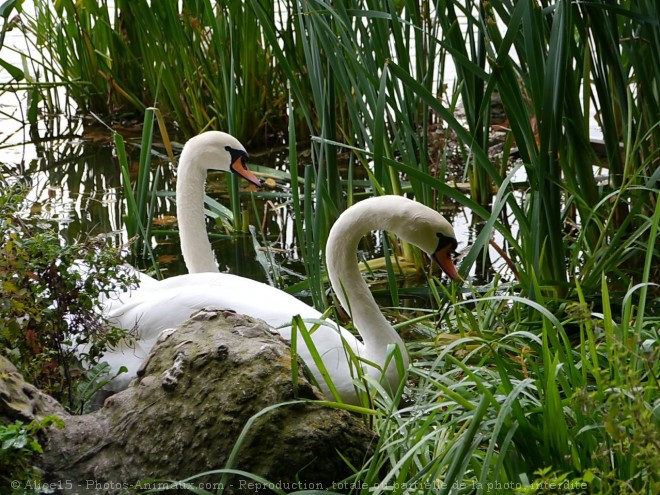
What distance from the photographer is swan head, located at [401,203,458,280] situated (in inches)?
130

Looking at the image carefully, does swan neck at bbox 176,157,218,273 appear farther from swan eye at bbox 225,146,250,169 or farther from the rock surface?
the rock surface

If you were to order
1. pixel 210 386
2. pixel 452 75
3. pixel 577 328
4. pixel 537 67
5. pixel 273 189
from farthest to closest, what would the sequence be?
pixel 452 75 → pixel 273 189 → pixel 577 328 → pixel 537 67 → pixel 210 386

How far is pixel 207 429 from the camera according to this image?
2.28m

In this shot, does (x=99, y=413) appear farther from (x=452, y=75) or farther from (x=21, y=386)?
(x=452, y=75)

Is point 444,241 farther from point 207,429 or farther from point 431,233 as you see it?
point 207,429

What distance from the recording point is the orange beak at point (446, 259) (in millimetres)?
3426

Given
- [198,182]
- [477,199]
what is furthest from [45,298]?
[477,199]

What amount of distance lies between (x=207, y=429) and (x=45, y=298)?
2.31 ft

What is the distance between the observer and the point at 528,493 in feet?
6.22

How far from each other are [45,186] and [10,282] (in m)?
3.80

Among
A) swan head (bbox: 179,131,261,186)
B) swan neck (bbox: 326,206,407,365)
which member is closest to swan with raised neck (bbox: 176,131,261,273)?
swan head (bbox: 179,131,261,186)

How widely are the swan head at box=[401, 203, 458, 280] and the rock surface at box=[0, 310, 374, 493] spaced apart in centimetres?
104

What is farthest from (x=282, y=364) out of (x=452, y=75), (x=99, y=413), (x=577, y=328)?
(x=452, y=75)

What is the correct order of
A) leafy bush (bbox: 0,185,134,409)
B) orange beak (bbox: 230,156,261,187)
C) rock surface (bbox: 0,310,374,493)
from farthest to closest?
orange beak (bbox: 230,156,261,187)
leafy bush (bbox: 0,185,134,409)
rock surface (bbox: 0,310,374,493)
